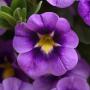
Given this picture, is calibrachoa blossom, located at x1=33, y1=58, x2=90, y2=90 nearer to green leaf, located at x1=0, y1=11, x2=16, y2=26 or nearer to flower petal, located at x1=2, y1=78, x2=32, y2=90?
flower petal, located at x1=2, y1=78, x2=32, y2=90

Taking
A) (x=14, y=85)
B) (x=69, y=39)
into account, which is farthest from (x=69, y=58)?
(x=14, y=85)

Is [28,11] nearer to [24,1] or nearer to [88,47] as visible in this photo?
[24,1]

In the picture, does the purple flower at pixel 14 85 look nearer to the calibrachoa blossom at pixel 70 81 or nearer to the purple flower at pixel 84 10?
the calibrachoa blossom at pixel 70 81

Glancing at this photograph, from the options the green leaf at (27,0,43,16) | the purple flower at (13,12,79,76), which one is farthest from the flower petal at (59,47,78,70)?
the green leaf at (27,0,43,16)

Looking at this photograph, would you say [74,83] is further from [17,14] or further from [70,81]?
[17,14]

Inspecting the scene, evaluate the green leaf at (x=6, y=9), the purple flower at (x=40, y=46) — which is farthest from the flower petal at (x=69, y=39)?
the green leaf at (x=6, y=9)
